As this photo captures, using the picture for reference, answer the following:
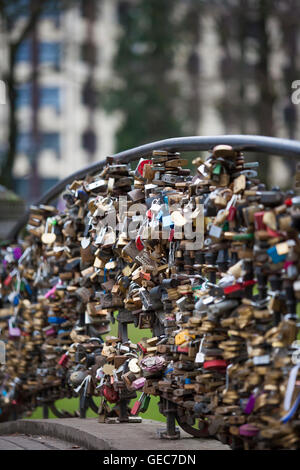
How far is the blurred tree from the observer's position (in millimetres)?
33969

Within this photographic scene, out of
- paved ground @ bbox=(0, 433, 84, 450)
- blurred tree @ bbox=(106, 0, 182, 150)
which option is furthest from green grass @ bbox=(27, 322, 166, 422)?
blurred tree @ bbox=(106, 0, 182, 150)

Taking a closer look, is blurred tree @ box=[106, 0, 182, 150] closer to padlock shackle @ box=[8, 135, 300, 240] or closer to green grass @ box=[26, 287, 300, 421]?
green grass @ box=[26, 287, 300, 421]

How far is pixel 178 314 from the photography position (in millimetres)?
3617

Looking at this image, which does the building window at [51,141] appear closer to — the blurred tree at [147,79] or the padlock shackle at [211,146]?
the blurred tree at [147,79]

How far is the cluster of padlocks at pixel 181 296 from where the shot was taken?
2.93 meters

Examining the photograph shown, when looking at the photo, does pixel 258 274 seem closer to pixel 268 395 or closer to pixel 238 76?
pixel 268 395

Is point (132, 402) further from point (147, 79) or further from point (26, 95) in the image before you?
point (26, 95)

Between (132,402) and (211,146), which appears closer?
(211,146)

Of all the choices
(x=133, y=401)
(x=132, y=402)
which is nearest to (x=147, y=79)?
(x=133, y=401)

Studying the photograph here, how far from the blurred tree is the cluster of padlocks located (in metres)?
28.4

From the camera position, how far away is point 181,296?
3.62 metres

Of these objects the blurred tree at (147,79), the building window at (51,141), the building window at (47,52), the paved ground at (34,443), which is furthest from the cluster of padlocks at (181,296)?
the building window at (47,52)

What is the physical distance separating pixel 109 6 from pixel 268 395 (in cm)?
5734

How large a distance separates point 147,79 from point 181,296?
3205 cm
